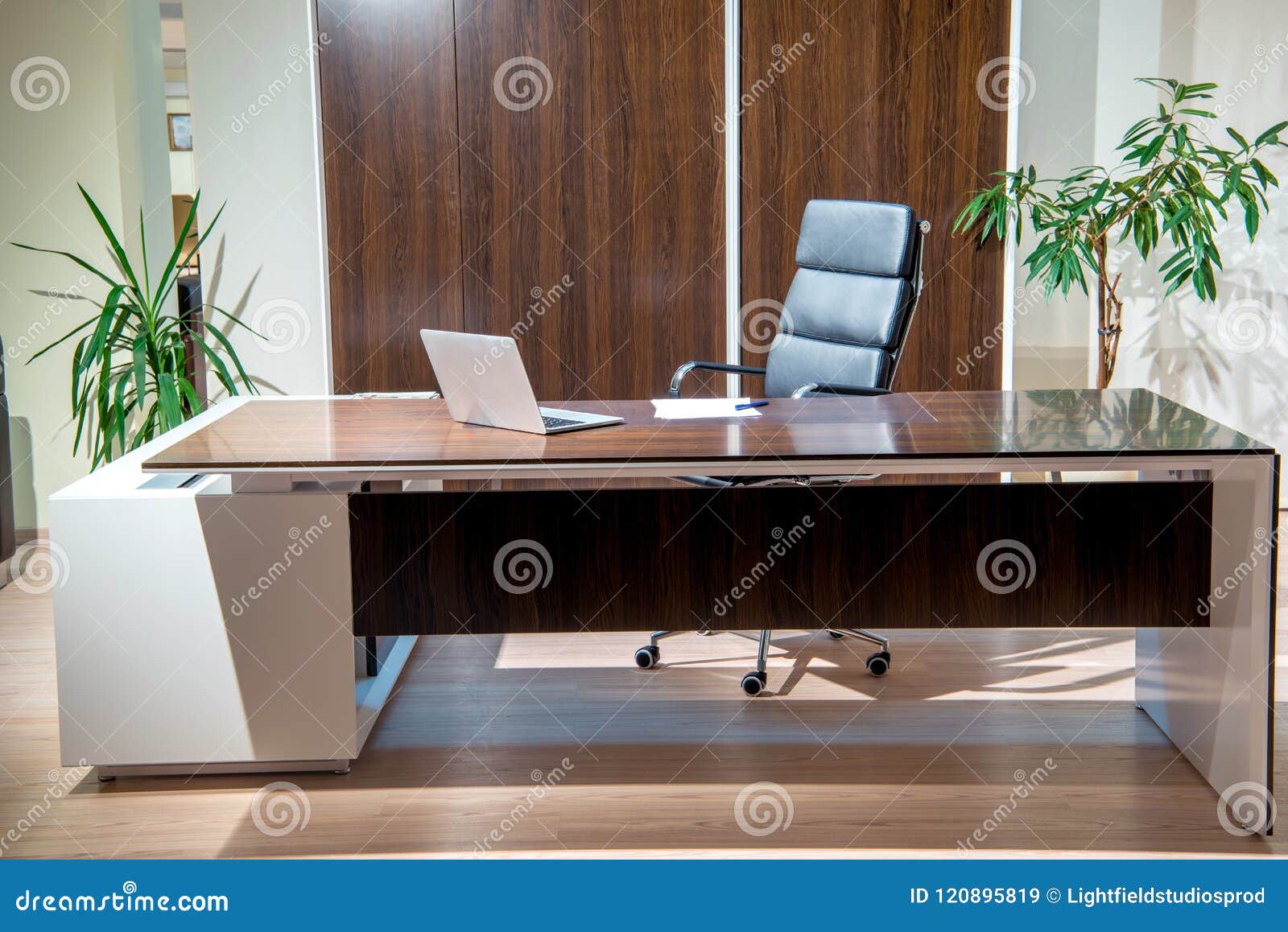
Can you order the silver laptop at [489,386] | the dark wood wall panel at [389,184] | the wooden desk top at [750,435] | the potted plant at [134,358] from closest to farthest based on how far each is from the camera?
the wooden desk top at [750,435], the silver laptop at [489,386], the potted plant at [134,358], the dark wood wall panel at [389,184]

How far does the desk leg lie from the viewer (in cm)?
252

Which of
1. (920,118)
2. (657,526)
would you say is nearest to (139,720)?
(657,526)

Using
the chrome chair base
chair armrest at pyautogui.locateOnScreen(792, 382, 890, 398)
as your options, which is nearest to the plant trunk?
chair armrest at pyautogui.locateOnScreen(792, 382, 890, 398)

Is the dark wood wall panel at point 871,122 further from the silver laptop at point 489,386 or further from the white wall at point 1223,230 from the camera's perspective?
the silver laptop at point 489,386

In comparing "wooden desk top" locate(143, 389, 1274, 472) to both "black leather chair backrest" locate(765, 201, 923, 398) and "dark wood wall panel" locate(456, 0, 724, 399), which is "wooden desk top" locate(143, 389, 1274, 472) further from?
"dark wood wall panel" locate(456, 0, 724, 399)

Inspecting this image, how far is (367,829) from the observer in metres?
2.61

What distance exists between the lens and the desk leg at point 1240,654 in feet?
8.26

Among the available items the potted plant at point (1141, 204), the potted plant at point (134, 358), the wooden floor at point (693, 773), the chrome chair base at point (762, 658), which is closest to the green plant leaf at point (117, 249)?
the potted plant at point (134, 358)

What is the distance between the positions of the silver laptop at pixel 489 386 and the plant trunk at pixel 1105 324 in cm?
235

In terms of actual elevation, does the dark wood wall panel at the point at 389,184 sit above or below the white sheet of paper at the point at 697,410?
above

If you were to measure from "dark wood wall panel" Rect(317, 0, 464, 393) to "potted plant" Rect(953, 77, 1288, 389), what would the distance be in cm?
184

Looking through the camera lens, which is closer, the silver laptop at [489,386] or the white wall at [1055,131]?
the silver laptop at [489,386]

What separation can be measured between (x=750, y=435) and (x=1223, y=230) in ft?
9.82

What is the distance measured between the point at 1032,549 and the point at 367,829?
4.94ft
